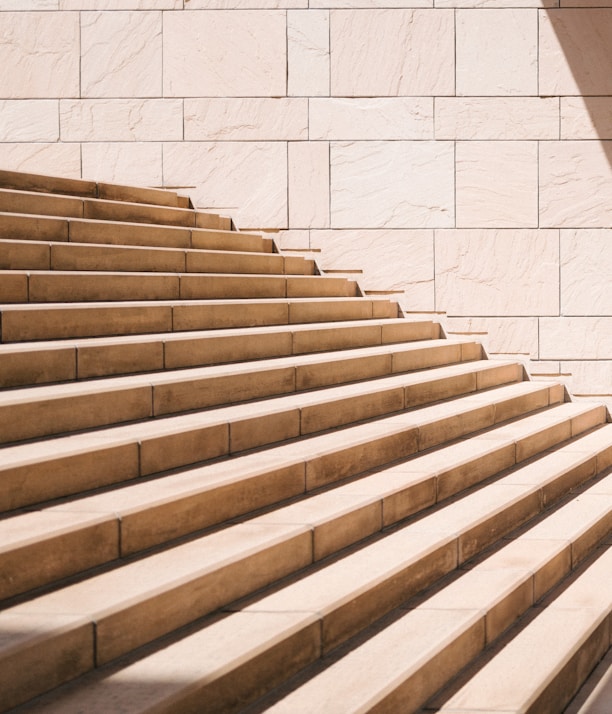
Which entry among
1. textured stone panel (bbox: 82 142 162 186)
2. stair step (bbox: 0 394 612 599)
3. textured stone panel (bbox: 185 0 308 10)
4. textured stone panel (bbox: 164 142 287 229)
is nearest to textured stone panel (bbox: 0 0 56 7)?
textured stone panel (bbox: 185 0 308 10)

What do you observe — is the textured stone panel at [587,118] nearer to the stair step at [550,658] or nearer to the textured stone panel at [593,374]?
the textured stone panel at [593,374]

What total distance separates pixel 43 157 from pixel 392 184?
3795 millimetres

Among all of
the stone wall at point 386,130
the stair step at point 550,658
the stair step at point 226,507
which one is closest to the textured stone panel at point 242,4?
the stone wall at point 386,130

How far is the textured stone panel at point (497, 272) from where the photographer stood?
9.15 metres

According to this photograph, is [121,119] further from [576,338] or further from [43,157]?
[576,338]

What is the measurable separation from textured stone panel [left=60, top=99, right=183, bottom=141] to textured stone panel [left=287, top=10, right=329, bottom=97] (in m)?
1.30

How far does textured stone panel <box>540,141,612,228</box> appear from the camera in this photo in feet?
29.9

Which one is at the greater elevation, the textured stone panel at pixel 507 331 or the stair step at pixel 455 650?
the textured stone panel at pixel 507 331

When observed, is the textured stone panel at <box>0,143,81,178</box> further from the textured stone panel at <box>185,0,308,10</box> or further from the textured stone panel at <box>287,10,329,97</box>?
the textured stone panel at <box>287,10,329,97</box>

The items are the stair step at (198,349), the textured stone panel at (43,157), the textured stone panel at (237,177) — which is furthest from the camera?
the textured stone panel at (237,177)

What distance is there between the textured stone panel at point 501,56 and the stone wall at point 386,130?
0.8 inches

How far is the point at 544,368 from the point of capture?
9102mm

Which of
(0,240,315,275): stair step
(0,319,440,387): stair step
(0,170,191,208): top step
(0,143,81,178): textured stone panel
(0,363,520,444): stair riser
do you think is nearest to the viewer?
(0,363,520,444): stair riser

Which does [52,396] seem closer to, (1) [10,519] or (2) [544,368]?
(1) [10,519]
